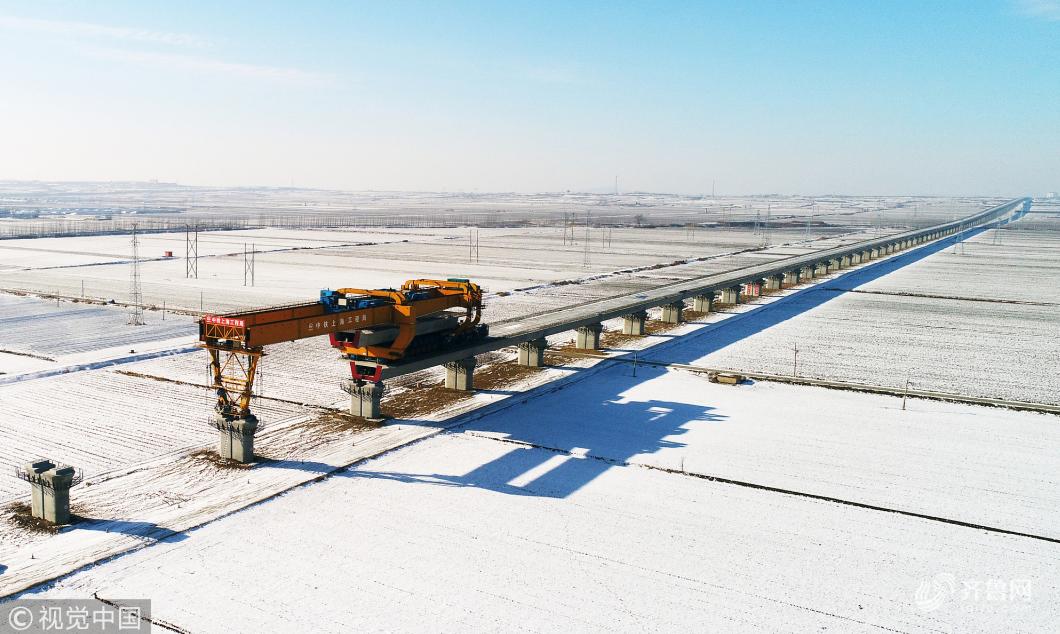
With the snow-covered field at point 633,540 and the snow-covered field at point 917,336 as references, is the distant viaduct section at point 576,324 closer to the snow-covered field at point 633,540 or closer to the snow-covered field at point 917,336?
the snow-covered field at point 917,336

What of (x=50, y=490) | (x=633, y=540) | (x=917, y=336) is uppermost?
(x=917, y=336)

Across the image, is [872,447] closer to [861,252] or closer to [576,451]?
[576,451]

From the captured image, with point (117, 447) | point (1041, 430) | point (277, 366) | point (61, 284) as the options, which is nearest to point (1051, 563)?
point (1041, 430)

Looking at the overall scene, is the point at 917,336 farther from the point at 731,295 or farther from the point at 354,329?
the point at 354,329

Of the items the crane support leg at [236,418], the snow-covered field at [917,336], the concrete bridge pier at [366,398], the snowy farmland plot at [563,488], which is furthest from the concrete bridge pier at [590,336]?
the crane support leg at [236,418]

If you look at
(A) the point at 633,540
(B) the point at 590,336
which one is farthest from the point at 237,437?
(B) the point at 590,336

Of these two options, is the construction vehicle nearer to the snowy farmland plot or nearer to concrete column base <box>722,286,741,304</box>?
the snowy farmland plot
